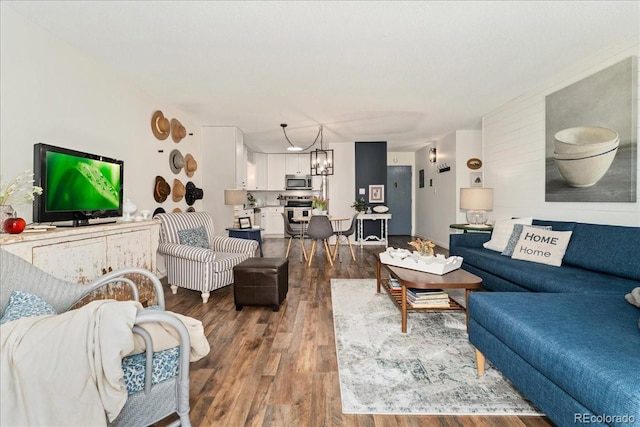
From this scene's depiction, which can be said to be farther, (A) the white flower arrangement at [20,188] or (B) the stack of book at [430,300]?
(B) the stack of book at [430,300]

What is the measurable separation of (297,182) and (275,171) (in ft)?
2.44

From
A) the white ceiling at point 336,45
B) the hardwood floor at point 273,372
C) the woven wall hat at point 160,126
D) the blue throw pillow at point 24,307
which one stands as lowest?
the hardwood floor at point 273,372

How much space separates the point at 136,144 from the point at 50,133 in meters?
1.27

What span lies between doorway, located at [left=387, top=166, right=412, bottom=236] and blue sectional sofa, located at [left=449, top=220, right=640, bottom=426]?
646 cm

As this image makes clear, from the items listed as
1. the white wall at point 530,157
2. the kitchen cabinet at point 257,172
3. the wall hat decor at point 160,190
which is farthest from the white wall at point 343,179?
the wall hat decor at point 160,190

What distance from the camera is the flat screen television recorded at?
227cm

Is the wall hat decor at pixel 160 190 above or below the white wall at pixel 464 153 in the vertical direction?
below

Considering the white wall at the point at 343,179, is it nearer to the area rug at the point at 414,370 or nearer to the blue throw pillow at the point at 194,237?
the blue throw pillow at the point at 194,237

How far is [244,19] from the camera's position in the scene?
2500 mm

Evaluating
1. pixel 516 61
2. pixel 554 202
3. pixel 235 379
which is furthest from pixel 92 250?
pixel 554 202

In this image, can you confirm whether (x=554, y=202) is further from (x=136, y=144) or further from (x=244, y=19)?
(x=136, y=144)

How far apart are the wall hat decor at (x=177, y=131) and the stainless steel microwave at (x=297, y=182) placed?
436 cm

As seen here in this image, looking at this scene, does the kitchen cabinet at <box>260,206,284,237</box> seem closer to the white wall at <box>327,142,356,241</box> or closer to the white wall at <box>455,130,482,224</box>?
the white wall at <box>327,142,356,241</box>

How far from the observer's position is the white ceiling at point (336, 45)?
7.89 feet
